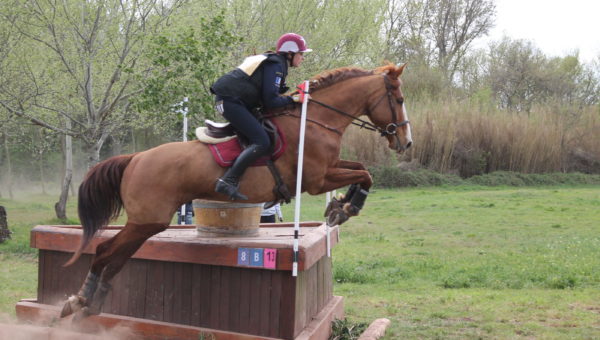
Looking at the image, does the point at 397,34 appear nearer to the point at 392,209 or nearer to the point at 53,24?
the point at 392,209

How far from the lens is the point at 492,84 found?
31.3 meters

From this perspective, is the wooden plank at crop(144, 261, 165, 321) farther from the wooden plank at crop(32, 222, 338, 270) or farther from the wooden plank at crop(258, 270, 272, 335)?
the wooden plank at crop(258, 270, 272, 335)

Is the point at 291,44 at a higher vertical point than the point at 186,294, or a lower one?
higher

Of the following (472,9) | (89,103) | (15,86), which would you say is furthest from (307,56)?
(472,9)

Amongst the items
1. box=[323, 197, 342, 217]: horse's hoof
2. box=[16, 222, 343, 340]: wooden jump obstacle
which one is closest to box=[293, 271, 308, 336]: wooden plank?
box=[16, 222, 343, 340]: wooden jump obstacle

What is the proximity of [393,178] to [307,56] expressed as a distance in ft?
28.9

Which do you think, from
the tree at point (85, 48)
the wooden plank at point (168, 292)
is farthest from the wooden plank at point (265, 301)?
the tree at point (85, 48)

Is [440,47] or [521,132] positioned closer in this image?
[521,132]

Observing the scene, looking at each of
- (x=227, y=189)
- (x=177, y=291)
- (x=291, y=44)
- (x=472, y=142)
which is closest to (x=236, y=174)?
(x=227, y=189)

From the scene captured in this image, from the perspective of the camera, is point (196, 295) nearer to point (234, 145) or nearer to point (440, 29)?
point (234, 145)

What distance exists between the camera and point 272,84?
436cm

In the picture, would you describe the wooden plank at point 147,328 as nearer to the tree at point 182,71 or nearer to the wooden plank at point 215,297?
the wooden plank at point 215,297

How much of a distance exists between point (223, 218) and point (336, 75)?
1768 millimetres

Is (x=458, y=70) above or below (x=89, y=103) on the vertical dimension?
above
